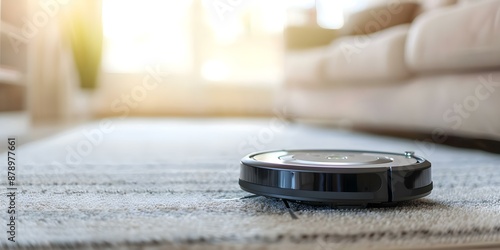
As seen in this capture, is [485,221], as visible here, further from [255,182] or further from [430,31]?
[430,31]

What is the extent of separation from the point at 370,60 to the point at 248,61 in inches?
87.3

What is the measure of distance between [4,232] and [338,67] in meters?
1.41

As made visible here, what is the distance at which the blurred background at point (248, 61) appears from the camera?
1.11 m

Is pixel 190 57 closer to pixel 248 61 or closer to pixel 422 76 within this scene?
pixel 248 61

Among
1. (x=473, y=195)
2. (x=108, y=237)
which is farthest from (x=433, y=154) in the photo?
(x=108, y=237)

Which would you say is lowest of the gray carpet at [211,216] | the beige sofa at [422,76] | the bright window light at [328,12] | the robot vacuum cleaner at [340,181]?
the gray carpet at [211,216]

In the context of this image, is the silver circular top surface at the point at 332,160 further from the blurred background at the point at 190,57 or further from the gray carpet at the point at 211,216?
the blurred background at the point at 190,57

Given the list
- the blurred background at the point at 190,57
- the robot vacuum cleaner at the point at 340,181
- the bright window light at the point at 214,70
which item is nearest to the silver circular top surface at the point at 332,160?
the robot vacuum cleaner at the point at 340,181

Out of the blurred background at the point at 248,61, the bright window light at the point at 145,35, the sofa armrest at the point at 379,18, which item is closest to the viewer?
the blurred background at the point at 248,61

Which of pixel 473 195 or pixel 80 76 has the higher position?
pixel 80 76

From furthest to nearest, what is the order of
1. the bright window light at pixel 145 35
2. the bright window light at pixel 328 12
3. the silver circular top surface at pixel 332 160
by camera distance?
the bright window light at pixel 145 35, the bright window light at pixel 328 12, the silver circular top surface at pixel 332 160

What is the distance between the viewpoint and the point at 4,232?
0.37 meters

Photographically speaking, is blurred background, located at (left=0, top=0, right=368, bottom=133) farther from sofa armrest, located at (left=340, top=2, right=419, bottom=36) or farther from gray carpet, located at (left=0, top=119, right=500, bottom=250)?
gray carpet, located at (left=0, top=119, right=500, bottom=250)

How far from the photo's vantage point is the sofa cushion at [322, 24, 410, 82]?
4.36ft
